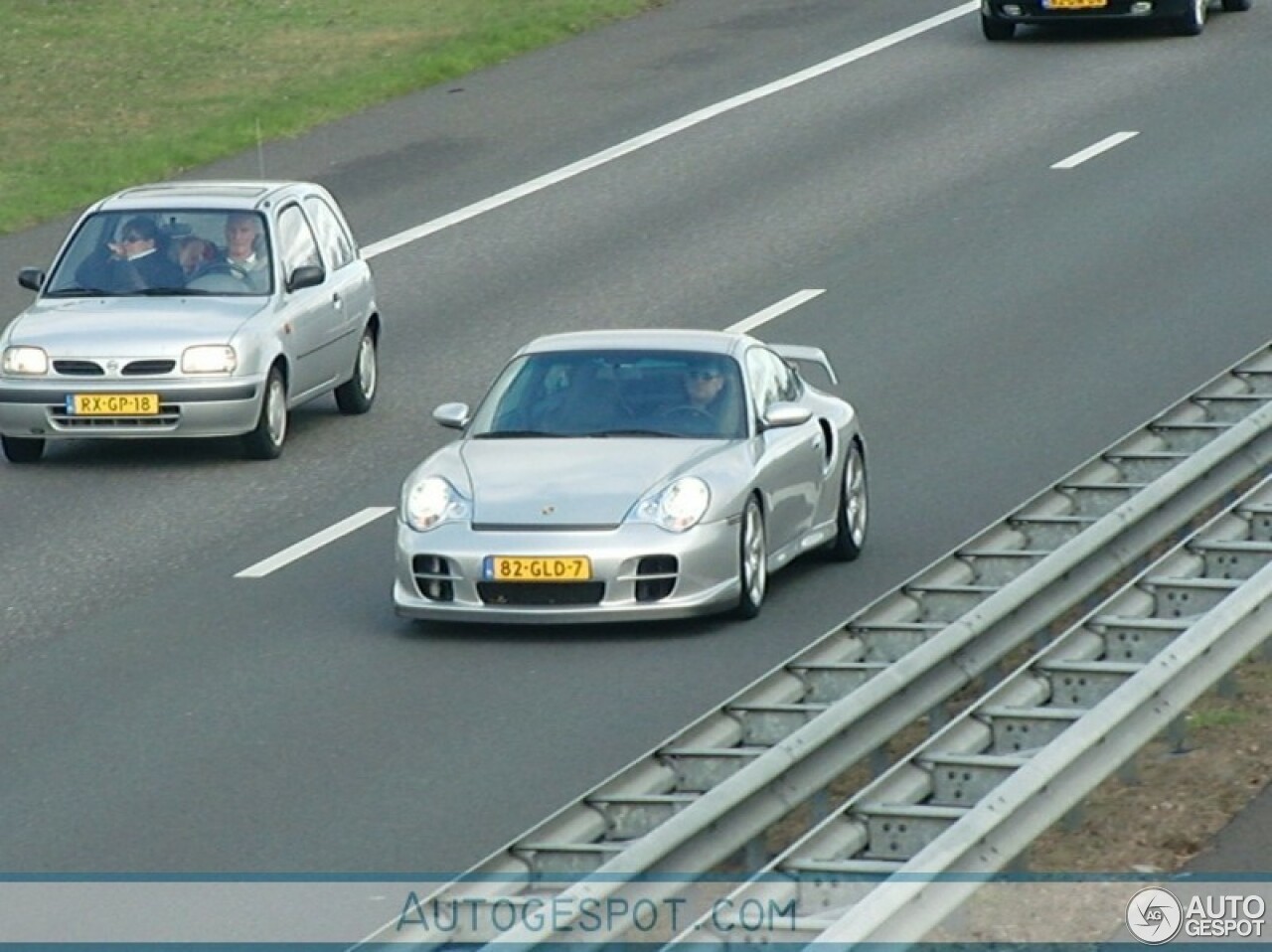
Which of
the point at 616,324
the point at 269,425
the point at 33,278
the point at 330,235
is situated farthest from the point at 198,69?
the point at 269,425

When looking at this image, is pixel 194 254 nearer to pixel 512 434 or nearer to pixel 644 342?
pixel 644 342

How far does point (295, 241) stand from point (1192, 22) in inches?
651

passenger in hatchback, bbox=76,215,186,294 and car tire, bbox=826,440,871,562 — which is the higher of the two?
passenger in hatchback, bbox=76,215,186,294

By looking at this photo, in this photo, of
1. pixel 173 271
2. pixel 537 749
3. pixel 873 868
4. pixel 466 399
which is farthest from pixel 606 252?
pixel 873 868

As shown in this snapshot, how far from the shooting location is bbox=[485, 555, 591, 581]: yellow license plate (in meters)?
14.4

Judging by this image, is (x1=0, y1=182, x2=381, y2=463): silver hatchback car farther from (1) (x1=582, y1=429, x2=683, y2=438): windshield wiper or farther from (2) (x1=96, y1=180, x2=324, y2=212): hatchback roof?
(1) (x1=582, y1=429, x2=683, y2=438): windshield wiper

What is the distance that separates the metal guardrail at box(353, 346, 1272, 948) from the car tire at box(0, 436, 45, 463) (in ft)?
24.5

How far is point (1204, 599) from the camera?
12.0 meters

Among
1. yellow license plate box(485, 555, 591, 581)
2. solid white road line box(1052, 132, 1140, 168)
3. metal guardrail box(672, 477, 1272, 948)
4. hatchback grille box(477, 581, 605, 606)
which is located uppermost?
metal guardrail box(672, 477, 1272, 948)

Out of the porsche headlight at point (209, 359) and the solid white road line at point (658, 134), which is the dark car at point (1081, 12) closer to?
the solid white road line at point (658, 134)

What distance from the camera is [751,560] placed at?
14.9 metres

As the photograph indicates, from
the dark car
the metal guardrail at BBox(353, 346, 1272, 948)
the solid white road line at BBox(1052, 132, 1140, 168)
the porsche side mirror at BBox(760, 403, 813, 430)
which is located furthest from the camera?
the dark car

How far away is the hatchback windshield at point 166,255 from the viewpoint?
20.0m

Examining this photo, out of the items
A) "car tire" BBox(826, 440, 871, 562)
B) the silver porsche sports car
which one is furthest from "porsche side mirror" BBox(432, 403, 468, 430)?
"car tire" BBox(826, 440, 871, 562)
